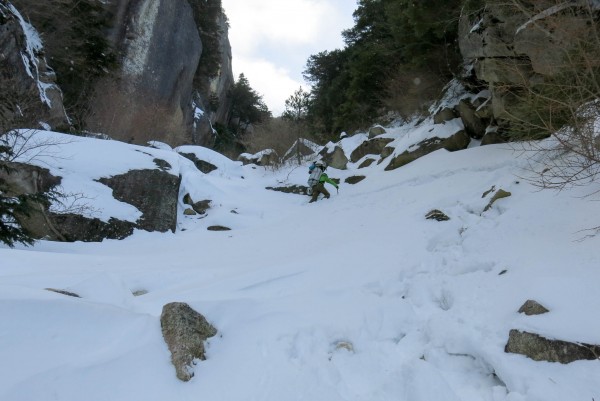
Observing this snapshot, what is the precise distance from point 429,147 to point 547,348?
10137mm

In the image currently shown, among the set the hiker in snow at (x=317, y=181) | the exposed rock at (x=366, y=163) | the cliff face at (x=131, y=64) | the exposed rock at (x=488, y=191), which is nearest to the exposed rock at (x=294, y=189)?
the hiker in snow at (x=317, y=181)

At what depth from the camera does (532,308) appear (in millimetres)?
3102

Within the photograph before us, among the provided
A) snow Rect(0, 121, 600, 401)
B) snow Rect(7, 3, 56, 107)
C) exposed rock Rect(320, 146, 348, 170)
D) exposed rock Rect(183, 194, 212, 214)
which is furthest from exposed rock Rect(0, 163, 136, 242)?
exposed rock Rect(320, 146, 348, 170)

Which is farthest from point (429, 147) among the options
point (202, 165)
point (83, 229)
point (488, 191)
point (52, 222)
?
point (202, 165)

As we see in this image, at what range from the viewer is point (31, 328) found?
268 cm

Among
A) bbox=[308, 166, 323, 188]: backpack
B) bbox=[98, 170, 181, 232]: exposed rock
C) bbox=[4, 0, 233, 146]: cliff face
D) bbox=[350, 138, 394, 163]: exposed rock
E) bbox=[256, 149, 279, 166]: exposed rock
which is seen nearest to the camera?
bbox=[98, 170, 181, 232]: exposed rock

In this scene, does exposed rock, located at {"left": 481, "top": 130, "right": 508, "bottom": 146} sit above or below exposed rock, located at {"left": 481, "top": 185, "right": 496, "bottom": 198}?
above

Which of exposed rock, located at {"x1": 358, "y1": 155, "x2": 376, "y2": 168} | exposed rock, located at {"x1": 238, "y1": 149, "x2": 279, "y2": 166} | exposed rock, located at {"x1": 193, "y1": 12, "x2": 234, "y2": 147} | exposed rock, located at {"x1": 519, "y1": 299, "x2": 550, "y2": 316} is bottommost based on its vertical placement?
exposed rock, located at {"x1": 519, "y1": 299, "x2": 550, "y2": 316}

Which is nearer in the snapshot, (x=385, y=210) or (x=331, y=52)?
(x=385, y=210)

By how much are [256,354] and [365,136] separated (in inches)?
668

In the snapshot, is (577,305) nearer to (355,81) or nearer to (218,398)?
(218,398)

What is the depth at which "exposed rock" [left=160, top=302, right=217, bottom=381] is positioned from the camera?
2.89m

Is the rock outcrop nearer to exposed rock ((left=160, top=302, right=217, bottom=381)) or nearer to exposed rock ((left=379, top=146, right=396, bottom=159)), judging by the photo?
exposed rock ((left=160, top=302, right=217, bottom=381))

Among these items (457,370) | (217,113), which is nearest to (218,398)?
(457,370)
